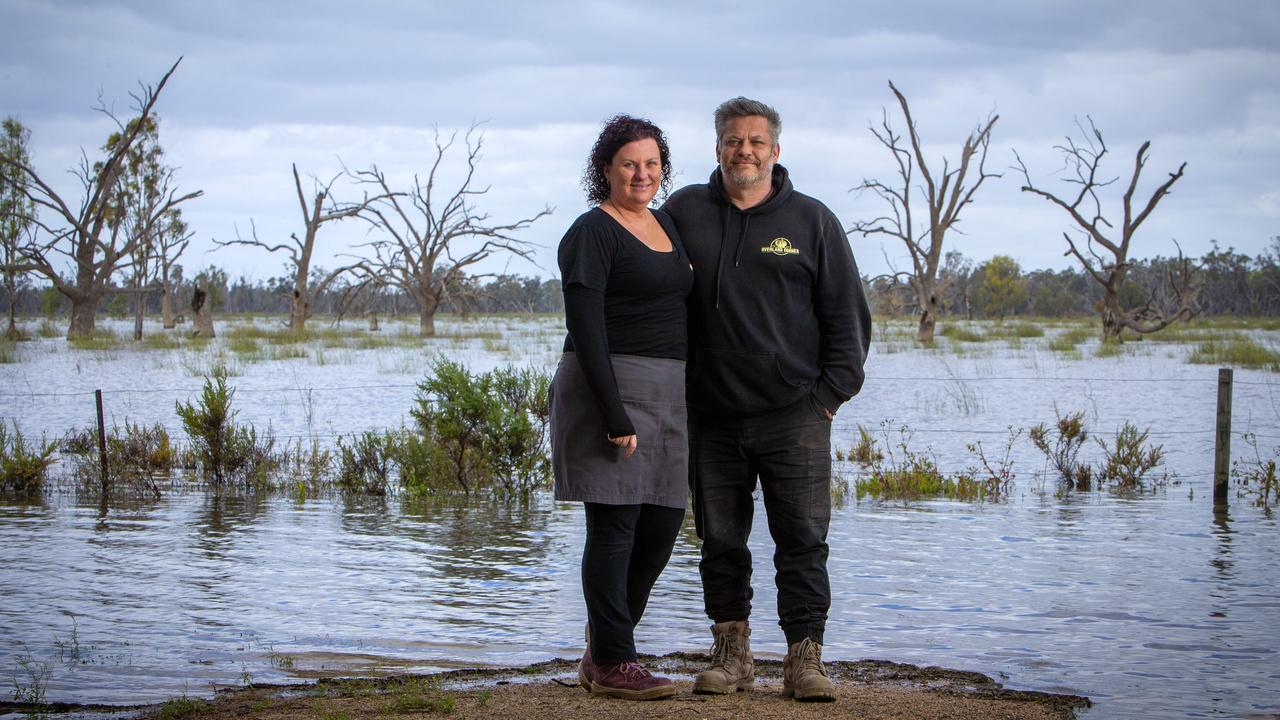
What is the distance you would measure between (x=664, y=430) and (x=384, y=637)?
2.22 metres

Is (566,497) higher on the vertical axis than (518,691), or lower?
higher

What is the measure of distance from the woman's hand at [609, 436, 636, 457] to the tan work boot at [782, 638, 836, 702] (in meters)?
0.91

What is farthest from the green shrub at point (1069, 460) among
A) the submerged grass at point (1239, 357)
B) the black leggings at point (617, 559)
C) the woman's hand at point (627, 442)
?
the submerged grass at point (1239, 357)

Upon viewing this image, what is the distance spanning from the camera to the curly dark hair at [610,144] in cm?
423

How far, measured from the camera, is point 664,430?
13.8ft

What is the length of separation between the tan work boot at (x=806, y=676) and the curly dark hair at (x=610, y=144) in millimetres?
1620

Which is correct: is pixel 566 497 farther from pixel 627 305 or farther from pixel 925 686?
pixel 925 686

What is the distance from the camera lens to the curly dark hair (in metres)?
4.23

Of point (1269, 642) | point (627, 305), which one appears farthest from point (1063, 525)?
point (627, 305)

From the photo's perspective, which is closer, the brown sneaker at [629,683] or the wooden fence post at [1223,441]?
→ the brown sneaker at [629,683]

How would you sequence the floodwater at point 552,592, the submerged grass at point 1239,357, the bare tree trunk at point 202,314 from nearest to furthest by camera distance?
the floodwater at point 552,592, the submerged grass at point 1239,357, the bare tree trunk at point 202,314

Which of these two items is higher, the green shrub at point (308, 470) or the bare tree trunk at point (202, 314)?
the bare tree trunk at point (202, 314)

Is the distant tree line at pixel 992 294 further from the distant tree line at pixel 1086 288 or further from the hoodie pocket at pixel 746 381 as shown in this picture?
the hoodie pocket at pixel 746 381

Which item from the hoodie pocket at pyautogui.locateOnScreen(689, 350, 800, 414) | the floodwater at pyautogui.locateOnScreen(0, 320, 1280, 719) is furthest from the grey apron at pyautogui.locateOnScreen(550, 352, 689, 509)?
the floodwater at pyautogui.locateOnScreen(0, 320, 1280, 719)
